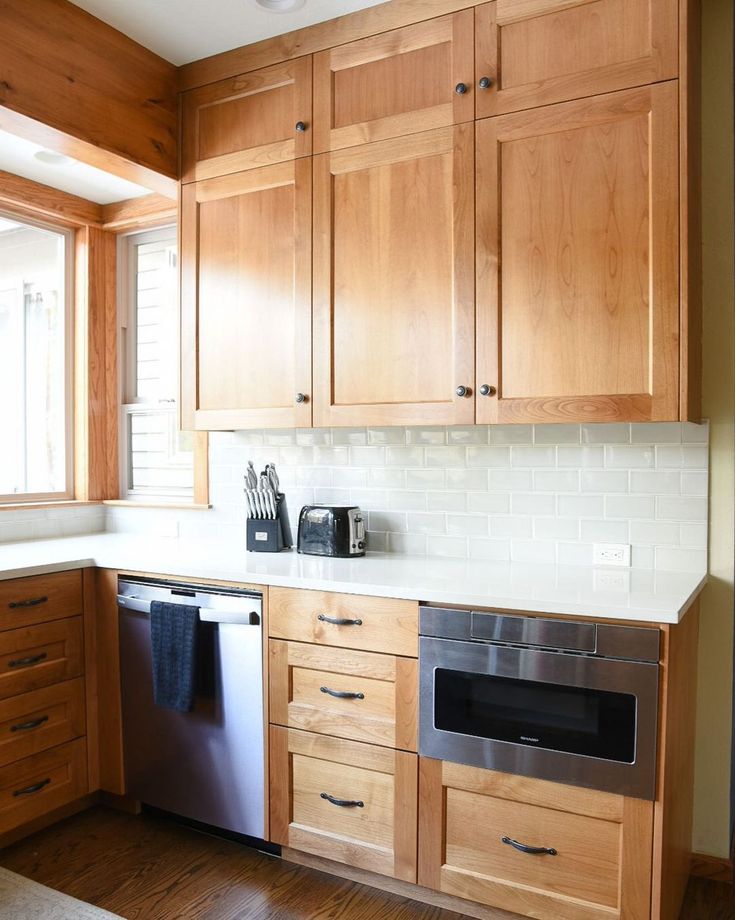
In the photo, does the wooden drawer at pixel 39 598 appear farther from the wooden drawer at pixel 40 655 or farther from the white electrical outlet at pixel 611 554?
the white electrical outlet at pixel 611 554

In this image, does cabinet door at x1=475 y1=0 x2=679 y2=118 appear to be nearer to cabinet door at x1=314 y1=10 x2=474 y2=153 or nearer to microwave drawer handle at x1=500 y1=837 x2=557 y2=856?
cabinet door at x1=314 y1=10 x2=474 y2=153

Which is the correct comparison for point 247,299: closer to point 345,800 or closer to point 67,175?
point 67,175

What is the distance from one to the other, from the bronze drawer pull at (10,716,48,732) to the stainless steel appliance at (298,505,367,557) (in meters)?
1.04

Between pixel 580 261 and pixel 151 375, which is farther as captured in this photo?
pixel 151 375

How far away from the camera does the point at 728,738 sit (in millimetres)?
2256

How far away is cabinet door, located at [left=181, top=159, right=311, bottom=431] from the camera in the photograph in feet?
8.31

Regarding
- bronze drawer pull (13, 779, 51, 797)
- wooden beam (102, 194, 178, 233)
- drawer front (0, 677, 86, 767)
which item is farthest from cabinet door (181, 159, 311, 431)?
bronze drawer pull (13, 779, 51, 797)

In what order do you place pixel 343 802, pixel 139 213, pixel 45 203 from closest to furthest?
pixel 343 802 → pixel 45 203 → pixel 139 213

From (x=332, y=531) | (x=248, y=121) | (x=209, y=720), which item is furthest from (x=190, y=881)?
(x=248, y=121)

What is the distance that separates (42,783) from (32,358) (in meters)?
1.93

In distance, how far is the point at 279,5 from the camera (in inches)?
92.8

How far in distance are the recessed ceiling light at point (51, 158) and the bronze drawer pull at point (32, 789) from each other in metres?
2.38

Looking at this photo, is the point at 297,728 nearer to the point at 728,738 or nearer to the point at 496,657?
the point at 496,657

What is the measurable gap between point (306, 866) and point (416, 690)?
76 centimetres
